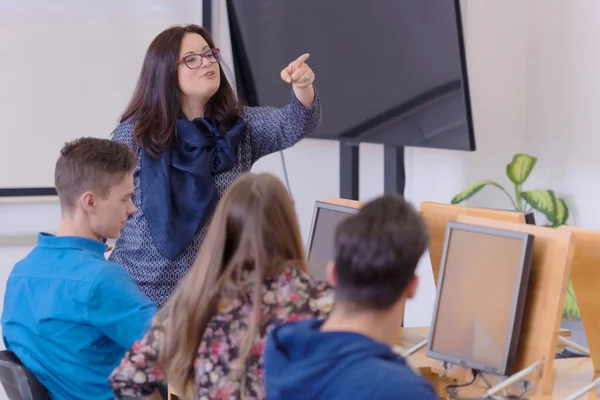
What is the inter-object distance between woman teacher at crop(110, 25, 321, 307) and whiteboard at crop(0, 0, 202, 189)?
1.40m

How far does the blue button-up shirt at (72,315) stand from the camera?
6.13 feet

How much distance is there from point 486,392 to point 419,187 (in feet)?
8.38

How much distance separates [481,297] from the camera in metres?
1.87

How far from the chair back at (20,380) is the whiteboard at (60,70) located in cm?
219

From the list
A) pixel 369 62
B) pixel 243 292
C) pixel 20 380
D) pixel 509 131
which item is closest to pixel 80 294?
pixel 20 380

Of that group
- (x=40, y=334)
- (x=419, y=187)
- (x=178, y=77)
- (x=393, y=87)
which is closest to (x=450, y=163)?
(x=419, y=187)

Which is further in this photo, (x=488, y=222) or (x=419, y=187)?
(x=419, y=187)

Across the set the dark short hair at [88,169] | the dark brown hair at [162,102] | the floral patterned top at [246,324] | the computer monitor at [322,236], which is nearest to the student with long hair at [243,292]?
the floral patterned top at [246,324]

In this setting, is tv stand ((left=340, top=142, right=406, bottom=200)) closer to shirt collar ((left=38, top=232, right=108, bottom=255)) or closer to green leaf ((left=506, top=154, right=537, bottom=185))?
green leaf ((left=506, top=154, right=537, bottom=185))

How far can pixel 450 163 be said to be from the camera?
163 inches

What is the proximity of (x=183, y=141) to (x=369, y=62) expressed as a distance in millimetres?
1143

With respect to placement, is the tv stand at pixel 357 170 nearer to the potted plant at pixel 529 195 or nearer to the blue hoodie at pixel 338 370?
the potted plant at pixel 529 195

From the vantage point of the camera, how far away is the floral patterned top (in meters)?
1.50

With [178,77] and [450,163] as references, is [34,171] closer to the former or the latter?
[178,77]
